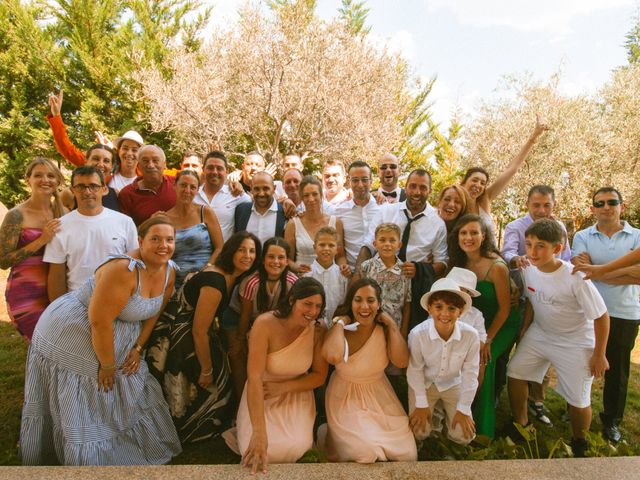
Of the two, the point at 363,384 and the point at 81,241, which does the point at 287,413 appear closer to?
the point at 363,384

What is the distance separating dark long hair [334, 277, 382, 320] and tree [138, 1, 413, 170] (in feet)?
49.8

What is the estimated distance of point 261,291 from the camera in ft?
11.5

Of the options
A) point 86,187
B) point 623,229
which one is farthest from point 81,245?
point 623,229

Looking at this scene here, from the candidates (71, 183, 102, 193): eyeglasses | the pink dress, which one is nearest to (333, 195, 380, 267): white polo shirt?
(71, 183, 102, 193): eyeglasses

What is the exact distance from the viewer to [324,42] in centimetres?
A: 1759

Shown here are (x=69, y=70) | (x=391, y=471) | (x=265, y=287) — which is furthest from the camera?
(x=69, y=70)

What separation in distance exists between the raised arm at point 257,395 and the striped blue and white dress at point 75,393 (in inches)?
33.0

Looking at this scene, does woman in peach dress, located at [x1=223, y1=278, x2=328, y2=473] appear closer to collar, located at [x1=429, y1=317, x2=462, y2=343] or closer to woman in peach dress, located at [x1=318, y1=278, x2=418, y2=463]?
woman in peach dress, located at [x1=318, y1=278, x2=418, y2=463]

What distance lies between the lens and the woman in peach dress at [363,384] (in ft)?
10.3

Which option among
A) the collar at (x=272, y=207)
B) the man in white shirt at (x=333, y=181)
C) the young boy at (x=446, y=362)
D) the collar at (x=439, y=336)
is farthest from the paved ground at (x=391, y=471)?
the man in white shirt at (x=333, y=181)

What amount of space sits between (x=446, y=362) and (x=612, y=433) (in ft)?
6.49

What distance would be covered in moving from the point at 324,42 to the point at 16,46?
44.9 ft

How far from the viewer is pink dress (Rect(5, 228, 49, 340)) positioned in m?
3.34

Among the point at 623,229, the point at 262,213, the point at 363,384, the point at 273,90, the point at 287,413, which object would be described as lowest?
the point at 287,413
